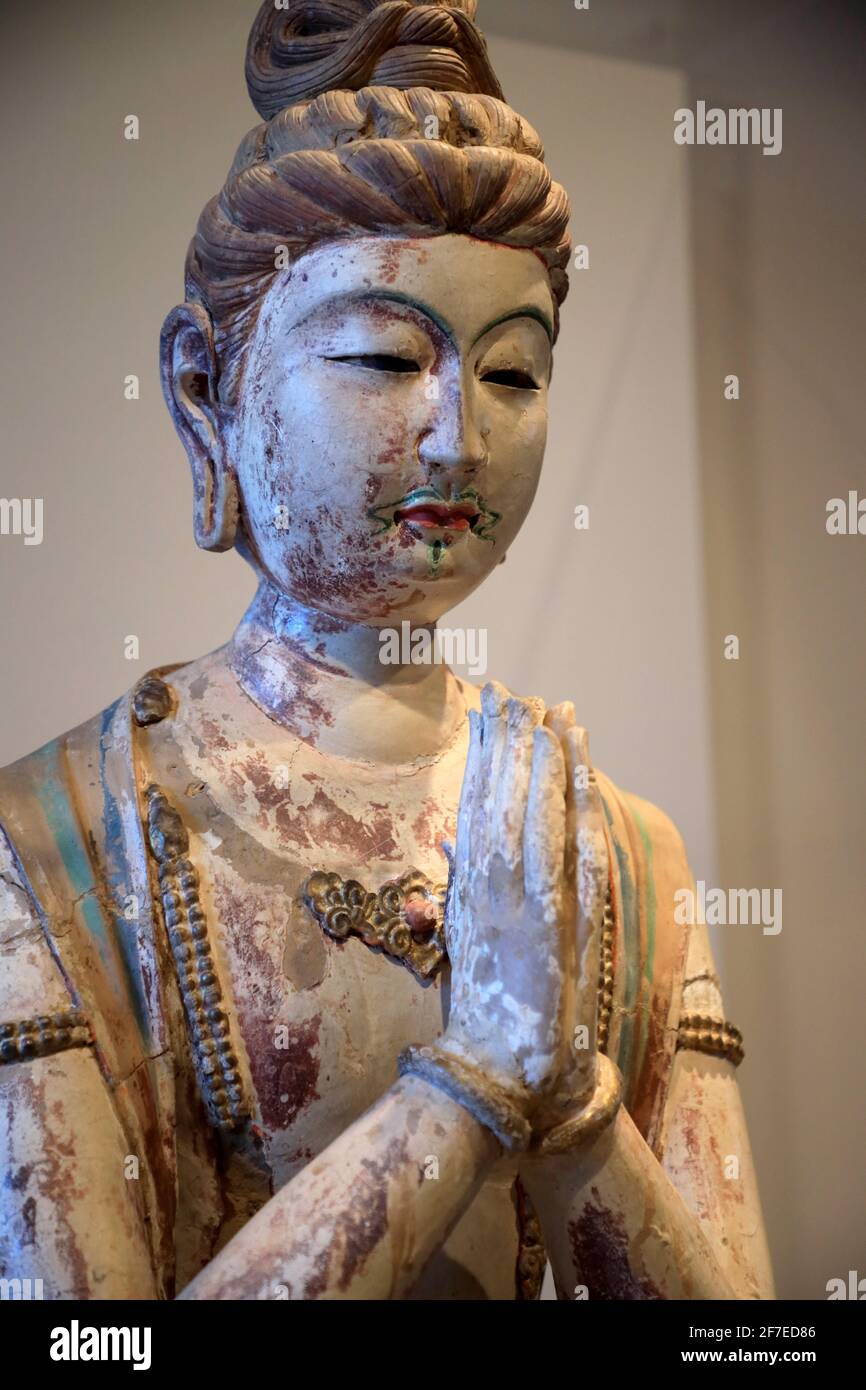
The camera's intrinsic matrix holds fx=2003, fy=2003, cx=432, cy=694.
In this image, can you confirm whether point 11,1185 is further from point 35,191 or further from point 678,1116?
point 35,191

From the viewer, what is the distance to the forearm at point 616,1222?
2.17 m

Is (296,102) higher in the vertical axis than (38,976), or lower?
higher

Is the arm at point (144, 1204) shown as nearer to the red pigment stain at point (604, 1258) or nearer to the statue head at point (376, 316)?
the red pigment stain at point (604, 1258)

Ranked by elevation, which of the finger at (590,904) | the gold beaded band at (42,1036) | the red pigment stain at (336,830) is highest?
the red pigment stain at (336,830)

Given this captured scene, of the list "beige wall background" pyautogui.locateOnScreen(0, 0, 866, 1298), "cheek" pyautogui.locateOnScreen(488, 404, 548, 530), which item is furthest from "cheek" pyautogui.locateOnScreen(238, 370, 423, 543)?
"beige wall background" pyautogui.locateOnScreen(0, 0, 866, 1298)

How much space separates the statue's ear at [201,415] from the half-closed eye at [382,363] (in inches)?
9.9

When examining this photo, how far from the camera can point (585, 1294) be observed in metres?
2.21

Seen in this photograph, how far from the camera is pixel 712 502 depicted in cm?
360

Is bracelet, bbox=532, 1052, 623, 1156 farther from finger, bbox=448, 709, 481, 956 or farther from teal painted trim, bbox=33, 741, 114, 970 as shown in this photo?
teal painted trim, bbox=33, 741, 114, 970

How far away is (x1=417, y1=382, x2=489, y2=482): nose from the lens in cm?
228

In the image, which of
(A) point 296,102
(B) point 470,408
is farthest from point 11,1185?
(A) point 296,102

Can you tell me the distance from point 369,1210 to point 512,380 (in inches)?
38.9

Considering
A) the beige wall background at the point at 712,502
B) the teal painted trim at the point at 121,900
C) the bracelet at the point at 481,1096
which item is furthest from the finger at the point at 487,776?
the beige wall background at the point at 712,502
